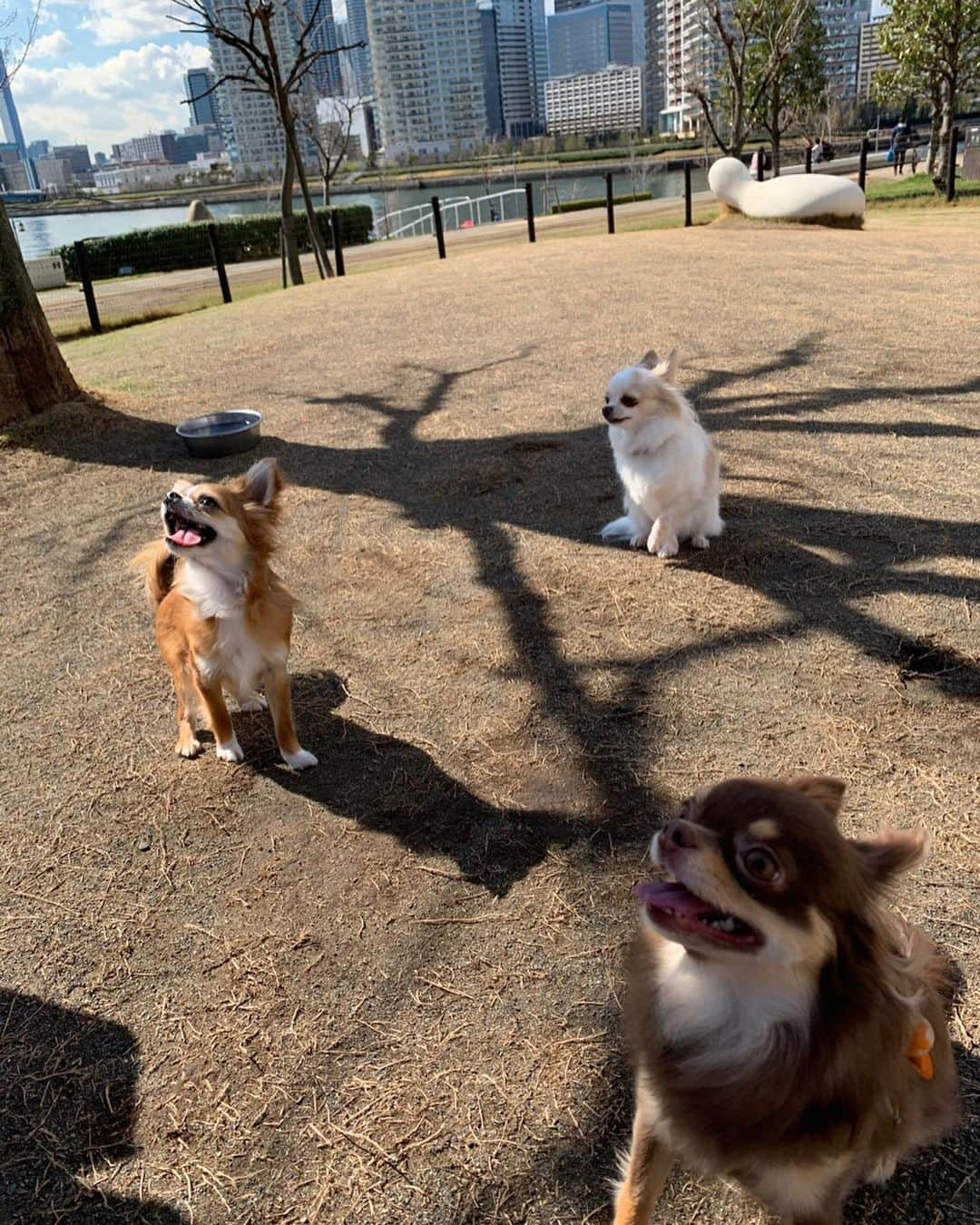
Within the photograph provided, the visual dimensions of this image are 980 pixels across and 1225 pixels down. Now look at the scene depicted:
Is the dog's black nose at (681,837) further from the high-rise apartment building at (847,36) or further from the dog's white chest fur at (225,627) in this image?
the high-rise apartment building at (847,36)

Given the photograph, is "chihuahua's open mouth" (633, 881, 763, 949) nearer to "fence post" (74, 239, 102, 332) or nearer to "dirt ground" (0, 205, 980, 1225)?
"dirt ground" (0, 205, 980, 1225)

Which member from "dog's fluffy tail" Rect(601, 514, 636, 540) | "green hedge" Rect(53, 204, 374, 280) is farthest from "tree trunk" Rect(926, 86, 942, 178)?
"dog's fluffy tail" Rect(601, 514, 636, 540)

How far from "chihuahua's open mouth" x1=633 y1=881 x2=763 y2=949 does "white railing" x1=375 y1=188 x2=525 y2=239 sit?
3171 centimetres

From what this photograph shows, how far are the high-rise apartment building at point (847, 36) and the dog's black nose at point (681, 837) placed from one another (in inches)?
3985

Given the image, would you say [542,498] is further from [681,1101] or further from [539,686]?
[681,1101]

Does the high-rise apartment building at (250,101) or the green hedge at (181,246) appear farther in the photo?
the green hedge at (181,246)

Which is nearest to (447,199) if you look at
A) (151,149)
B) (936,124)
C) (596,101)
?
(936,124)

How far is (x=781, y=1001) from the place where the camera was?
1334mm

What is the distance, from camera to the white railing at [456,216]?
31886mm

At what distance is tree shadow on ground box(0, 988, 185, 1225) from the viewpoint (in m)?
1.74


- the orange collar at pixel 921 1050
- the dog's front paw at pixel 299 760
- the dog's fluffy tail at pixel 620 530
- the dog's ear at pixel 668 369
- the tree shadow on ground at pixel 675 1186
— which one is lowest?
the tree shadow on ground at pixel 675 1186

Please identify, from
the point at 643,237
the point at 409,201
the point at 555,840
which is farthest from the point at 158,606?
the point at 409,201

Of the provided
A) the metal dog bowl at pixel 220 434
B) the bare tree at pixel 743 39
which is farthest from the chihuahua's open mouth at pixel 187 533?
the bare tree at pixel 743 39

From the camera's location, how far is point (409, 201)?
55.8 metres
